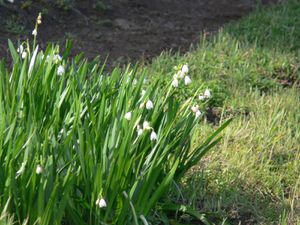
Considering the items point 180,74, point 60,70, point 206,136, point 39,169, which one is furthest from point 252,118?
point 39,169

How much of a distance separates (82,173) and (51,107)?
0.46 m

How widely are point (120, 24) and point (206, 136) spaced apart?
2.64 m

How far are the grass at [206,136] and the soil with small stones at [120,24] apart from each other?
18.1 inches

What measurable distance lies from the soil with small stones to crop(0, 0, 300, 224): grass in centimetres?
46

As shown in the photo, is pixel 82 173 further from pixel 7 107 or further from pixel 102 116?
pixel 7 107

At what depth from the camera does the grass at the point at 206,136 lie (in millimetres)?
2426

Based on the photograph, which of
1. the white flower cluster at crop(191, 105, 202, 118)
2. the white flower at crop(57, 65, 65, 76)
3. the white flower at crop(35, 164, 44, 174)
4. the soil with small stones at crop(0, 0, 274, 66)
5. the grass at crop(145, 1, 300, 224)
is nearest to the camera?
the white flower at crop(35, 164, 44, 174)

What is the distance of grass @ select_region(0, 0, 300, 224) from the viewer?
243 centimetres

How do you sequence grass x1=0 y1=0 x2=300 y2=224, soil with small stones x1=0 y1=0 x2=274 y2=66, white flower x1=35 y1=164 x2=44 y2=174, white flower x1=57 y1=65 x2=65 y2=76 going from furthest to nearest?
1. soil with small stones x1=0 y1=0 x2=274 y2=66
2. white flower x1=57 y1=65 x2=65 y2=76
3. grass x1=0 y1=0 x2=300 y2=224
4. white flower x1=35 y1=164 x2=44 y2=174

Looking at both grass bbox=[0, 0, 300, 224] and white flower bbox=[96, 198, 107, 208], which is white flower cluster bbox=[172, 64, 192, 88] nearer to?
grass bbox=[0, 0, 300, 224]

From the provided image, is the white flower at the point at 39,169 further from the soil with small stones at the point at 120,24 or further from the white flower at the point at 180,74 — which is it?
the soil with small stones at the point at 120,24

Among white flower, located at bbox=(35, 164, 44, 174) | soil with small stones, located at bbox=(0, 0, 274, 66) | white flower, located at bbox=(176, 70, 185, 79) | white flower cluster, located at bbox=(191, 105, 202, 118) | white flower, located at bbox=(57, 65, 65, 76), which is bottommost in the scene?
soil with small stones, located at bbox=(0, 0, 274, 66)

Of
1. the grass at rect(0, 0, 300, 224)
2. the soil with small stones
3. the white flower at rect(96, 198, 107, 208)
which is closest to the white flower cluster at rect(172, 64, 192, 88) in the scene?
the grass at rect(0, 0, 300, 224)

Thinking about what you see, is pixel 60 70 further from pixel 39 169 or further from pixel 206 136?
pixel 206 136
